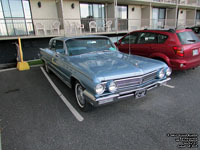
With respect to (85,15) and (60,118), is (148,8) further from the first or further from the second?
(60,118)

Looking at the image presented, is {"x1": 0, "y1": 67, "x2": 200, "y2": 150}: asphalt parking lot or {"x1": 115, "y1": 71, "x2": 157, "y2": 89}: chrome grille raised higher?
{"x1": 115, "y1": 71, "x2": 157, "y2": 89}: chrome grille

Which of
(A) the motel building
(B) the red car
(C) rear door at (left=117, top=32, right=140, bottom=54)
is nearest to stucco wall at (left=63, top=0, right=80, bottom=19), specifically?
(A) the motel building

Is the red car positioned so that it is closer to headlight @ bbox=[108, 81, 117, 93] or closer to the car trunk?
the car trunk

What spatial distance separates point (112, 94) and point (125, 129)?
2.29 feet

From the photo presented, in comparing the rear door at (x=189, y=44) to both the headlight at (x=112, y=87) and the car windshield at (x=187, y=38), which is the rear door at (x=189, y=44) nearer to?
the car windshield at (x=187, y=38)

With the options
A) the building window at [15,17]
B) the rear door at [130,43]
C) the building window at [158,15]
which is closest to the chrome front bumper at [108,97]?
the rear door at [130,43]

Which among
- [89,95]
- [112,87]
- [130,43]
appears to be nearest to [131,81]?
[112,87]

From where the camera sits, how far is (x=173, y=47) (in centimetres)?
470

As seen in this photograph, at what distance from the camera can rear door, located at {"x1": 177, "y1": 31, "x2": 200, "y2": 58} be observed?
4613 millimetres

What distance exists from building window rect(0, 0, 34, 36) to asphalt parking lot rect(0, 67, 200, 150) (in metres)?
7.04

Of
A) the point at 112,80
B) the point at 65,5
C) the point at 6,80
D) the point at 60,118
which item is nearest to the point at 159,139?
the point at 112,80

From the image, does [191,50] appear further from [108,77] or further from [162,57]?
[108,77]

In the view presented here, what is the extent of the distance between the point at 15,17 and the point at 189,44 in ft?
34.1

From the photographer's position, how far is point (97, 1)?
12.0m
